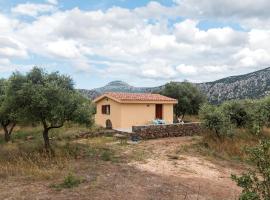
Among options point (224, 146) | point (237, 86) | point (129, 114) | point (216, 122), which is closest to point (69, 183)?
point (224, 146)

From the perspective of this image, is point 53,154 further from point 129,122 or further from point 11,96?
point 129,122

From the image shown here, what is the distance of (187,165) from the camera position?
16281mm

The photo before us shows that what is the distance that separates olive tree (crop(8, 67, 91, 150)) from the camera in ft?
55.8

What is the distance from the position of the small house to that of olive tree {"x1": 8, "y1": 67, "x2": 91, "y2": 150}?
34.8 feet

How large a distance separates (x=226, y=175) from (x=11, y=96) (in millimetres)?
11319

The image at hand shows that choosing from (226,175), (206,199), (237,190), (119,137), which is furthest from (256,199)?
(119,137)

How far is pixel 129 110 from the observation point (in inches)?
1152

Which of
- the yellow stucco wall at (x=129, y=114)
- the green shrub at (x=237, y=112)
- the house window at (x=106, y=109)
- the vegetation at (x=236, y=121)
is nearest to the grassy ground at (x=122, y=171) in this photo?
the vegetation at (x=236, y=121)

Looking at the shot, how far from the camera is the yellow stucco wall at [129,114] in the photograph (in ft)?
94.8

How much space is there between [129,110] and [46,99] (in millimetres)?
13047

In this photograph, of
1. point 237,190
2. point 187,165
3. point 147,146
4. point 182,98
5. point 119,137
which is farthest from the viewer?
point 182,98

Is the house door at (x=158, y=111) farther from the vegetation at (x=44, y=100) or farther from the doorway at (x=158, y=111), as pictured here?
the vegetation at (x=44, y=100)

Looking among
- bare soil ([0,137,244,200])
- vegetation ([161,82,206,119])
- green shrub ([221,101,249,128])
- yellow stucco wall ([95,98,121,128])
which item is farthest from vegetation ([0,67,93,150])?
vegetation ([161,82,206,119])

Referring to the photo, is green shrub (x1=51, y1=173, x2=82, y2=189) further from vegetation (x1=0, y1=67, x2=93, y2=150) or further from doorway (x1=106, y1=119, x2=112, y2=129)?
doorway (x1=106, y1=119, x2=112, y2=129)
